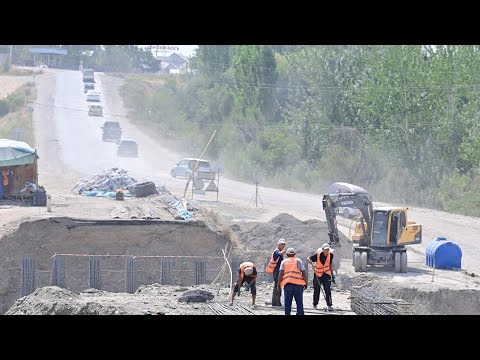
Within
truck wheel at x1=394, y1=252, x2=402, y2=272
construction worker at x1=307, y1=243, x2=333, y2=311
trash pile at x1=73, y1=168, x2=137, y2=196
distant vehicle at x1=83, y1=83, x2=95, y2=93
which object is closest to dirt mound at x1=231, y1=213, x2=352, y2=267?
truck wheel at x1=394, y1=252, x2=402, y2=272

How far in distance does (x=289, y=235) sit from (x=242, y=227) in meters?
2.98

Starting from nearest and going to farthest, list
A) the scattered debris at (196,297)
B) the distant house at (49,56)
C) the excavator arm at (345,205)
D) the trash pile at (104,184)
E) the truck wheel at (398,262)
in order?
the scattered debris at (196,297), the excavator arm at (345,205), the truck wheel at (398,262), the trash pile at (104,184), the distant house at (49,56)

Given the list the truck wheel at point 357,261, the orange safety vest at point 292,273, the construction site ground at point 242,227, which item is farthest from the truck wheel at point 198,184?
the orange safety vest at point 292,273

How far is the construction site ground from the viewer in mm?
25781

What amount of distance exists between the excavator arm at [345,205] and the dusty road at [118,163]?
5.63ft

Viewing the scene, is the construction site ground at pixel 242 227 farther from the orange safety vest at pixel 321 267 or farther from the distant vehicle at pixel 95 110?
the distant vehicle at pixel 95 110

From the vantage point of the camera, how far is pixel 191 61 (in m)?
93.0

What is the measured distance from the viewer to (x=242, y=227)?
1447 inches

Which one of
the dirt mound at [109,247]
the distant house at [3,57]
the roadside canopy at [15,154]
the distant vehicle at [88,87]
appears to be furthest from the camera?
the distant house at [3,57]

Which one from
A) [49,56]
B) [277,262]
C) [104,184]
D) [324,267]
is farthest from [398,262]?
[49,56]

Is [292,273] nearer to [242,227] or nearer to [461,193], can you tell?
[242,227]

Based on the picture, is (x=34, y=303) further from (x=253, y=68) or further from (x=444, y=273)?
(x=253, y=68)

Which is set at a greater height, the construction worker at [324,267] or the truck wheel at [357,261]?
the construction worker at [324,267]

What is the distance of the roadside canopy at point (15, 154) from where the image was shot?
36.8m
